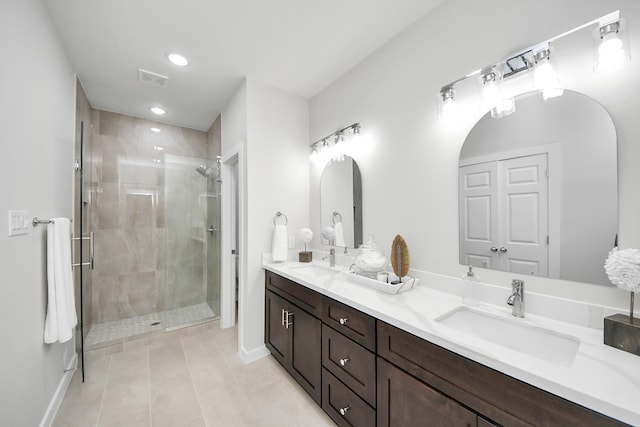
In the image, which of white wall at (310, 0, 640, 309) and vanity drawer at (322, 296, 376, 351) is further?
vanity drawer at (322, 296, 376, 351)

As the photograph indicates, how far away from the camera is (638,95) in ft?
3.07

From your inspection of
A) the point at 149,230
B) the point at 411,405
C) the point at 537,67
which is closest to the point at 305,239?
the point at 411,405

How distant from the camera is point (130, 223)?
321 cm

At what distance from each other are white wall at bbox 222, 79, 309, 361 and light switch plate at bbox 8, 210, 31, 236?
1320 millimetres

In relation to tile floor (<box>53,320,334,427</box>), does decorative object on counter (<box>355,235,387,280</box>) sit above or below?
above

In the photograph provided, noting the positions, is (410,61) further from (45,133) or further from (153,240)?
(153,240)

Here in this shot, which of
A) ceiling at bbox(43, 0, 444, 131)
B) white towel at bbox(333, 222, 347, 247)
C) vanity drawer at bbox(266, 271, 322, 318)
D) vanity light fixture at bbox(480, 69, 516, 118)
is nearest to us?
vanity light fixture at bbox(480, 69, 516, 118)

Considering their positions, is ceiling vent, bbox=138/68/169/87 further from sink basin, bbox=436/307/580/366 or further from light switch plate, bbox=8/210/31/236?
sink basin, bbox=436/307/580/366

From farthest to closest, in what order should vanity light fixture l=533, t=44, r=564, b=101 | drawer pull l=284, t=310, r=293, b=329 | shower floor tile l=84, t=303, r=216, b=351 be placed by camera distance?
shower floor tile l=84, t=303, r=216, b=351 < drawer pull l=284, t=310, r=293, b=329 < vanity light fixture l=533, t=44, r=564, b=101

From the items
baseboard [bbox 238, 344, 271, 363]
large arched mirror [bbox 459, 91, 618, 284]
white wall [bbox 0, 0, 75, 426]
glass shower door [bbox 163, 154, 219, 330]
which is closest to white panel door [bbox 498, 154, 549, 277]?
large arched mirror [bbox 459, 91, 618, 284]

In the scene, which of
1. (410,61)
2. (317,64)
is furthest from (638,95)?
(317,64)

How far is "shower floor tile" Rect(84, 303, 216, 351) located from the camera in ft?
8.75

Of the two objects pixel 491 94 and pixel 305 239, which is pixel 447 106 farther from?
pixel 305 239

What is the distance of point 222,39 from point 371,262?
196 cm
